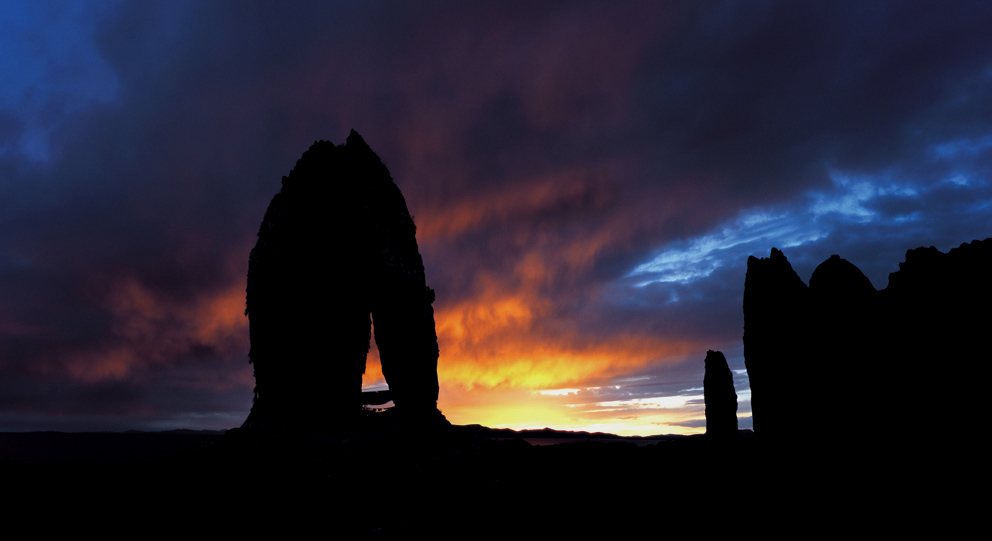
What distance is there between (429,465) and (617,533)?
8.97 metres

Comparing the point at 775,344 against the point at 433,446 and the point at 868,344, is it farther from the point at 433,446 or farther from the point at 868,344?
the point at 433,446

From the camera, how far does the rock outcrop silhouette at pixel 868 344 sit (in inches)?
883

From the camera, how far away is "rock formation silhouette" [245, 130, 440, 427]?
26.3 metres

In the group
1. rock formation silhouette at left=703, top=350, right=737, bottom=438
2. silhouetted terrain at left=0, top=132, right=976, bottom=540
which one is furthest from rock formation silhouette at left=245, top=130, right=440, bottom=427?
rock formation silhouette at left=703, top=350, right=737, bottom=438

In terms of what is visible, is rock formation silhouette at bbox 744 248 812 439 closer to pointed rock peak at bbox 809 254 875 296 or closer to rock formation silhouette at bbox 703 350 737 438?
pointed rock peak at bbox 809 254 875 296

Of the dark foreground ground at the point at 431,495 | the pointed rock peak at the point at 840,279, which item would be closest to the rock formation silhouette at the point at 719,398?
the pointed rock peak at the point at 840,279

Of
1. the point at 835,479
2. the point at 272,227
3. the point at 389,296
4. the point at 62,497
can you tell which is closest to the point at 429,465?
the point at 389,296

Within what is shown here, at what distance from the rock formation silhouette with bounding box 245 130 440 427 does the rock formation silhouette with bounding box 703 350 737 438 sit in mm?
39613

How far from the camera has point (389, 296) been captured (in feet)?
88.1

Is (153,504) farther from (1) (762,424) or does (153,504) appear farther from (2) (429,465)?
(1) (762,424)

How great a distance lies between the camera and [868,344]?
101 ft

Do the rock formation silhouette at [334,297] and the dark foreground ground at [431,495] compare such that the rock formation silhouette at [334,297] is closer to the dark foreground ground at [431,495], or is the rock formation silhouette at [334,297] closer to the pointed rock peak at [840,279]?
the dark foreground ground at [431,495]

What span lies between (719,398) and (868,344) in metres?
28.0

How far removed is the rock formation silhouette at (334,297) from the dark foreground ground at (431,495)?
3.87 metres
